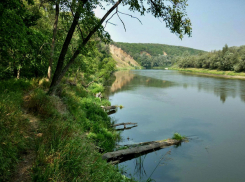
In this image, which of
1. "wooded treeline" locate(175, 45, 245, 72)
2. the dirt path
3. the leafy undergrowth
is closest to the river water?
the dirt path

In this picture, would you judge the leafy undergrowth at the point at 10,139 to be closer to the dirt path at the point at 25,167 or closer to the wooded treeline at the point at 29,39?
the dirt path at the point at 25,167

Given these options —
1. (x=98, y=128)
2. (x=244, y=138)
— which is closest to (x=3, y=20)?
(x=98, y=128)

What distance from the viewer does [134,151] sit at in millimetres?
8961

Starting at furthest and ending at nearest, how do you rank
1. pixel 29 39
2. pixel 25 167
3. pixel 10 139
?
pixel 29 39, pixel 10 139, pixel 25 167

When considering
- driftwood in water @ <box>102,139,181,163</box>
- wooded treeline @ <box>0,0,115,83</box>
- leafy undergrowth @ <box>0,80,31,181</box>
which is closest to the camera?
leafy undergrowth @ <box>0,80,31,181</box>

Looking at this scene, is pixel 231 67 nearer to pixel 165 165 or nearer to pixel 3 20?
pixel 165 165

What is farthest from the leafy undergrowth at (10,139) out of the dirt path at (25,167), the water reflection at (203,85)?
the water reflection at (203,85)

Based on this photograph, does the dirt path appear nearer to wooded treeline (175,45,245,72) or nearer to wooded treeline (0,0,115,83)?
wooded treeline (0,0,115,83)

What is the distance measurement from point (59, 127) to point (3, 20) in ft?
12.8

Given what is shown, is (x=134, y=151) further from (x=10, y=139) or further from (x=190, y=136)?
(x=10, y=139)

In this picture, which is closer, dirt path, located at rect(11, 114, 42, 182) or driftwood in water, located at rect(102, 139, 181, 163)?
dirt path, located at rect(11, 114, 42, 182)

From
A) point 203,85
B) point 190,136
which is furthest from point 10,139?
point 203,85

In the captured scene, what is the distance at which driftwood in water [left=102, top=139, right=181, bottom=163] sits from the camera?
8.04 metres

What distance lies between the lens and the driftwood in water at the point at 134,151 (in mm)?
8039
